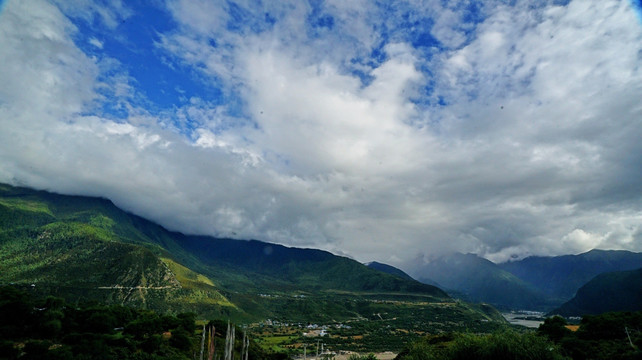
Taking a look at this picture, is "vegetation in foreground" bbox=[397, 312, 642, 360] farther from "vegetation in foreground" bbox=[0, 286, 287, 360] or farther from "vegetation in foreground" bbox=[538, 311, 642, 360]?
"vegetation in foreground" bbox=[0, 286, 287, 360]

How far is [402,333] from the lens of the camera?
7126 inches

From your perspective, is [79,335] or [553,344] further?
[79,335]

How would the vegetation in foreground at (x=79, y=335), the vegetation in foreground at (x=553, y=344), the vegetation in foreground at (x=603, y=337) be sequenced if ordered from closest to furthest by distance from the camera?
the vegetation in foreground at (x=553, y=344)
the vegetation in foreground at (x=79, y=335)
the vegetation in foreground at (x=603, y=337)

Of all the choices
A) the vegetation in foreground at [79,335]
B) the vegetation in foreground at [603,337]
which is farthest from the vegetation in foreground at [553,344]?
the vegetation in foreground at [79,335]

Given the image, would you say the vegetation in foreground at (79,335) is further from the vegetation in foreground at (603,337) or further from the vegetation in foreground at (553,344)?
the vegetation in foreground at (603,337)

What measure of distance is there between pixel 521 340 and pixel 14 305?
84.1 metres

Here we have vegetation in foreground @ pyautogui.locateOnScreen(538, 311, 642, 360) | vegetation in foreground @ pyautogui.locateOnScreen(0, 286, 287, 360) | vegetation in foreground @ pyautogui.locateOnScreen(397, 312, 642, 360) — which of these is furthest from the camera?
vegetation in foreground @ pyautogui.locateOnScreen(538, 311, 642, 360)

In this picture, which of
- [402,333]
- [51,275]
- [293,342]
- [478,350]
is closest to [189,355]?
[478,350]

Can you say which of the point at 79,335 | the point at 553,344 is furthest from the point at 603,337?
the point at 79,335

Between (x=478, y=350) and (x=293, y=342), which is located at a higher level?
(x=478, y=350)

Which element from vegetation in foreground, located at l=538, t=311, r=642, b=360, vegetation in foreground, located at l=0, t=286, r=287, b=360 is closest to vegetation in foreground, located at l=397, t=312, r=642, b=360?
vegetation in foreground, located at l=538, t=311, r=642, b=360

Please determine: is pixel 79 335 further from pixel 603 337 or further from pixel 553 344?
pixel 603 337

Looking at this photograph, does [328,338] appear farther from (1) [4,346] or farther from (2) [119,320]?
(1) [4,346]

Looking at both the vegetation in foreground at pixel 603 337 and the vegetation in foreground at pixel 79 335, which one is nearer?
the vegetation in foreground at pixel 79 335
